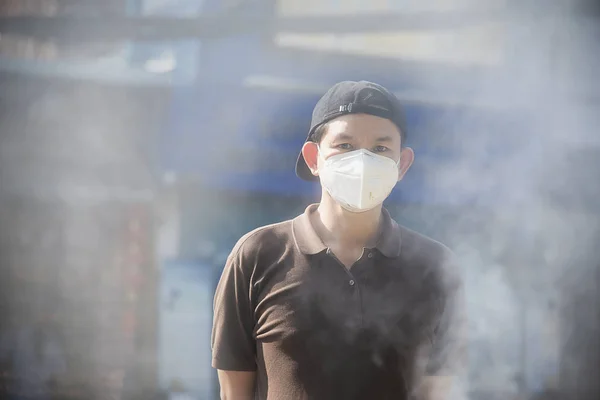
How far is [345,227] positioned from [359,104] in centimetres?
40

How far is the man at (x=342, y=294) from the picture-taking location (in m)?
1.92

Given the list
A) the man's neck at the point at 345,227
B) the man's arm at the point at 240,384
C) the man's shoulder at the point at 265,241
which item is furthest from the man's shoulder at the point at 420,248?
the man's arm at the point at 240,384

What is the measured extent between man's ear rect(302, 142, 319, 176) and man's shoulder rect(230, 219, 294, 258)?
225 mm

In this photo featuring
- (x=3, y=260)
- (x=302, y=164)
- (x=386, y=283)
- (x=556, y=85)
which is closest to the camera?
(x=386, y=283)

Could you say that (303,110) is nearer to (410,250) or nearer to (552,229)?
(410,250)

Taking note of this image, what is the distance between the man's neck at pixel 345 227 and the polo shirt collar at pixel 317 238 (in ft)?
0.11

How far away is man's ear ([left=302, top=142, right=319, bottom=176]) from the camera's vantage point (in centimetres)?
213

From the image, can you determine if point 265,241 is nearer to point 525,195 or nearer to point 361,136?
point 361,136

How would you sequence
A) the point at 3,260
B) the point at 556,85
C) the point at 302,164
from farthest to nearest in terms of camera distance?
the point at 556,85, the point at 3,260, the point at 302,164

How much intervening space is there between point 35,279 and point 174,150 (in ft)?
2.41

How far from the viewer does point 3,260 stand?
8.17 feet

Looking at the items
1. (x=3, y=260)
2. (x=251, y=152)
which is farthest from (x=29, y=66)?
(x=251, y=152)

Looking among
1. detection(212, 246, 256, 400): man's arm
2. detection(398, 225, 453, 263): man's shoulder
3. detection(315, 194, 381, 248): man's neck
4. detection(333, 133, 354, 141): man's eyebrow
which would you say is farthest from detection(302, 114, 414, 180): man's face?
detection(212, 246, 256, 400): man's arm

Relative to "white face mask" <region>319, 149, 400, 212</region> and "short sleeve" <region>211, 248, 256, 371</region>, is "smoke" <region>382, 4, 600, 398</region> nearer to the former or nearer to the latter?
"white face mask" <region>319, 149, 400, 212</region>
